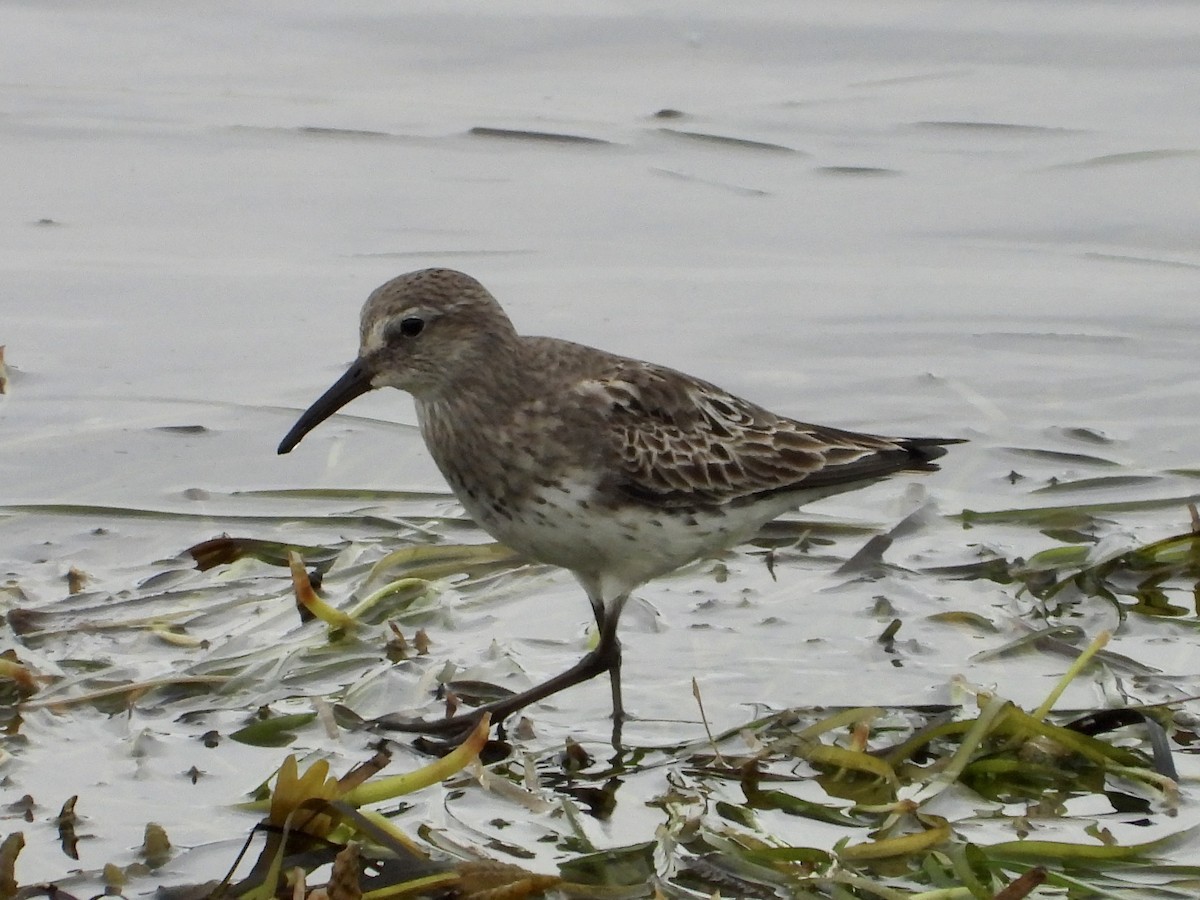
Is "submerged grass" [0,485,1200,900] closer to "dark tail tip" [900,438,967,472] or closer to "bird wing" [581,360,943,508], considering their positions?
"dark tail tip" [900,438,967,472]

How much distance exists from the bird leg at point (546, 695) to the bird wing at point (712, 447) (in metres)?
0.43

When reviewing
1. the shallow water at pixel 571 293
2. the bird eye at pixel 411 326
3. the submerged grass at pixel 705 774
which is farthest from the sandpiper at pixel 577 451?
the submerged grass at pixel 705 774

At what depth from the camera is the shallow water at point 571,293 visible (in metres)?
5.86

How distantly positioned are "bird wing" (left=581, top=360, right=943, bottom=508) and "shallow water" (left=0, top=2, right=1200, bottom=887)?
41 centimetres

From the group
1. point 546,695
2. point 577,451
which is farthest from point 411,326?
A: point 546,695

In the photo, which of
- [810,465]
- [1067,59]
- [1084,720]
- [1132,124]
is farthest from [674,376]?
[1067,59]

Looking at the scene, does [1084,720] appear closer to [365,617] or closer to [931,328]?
[365,617]

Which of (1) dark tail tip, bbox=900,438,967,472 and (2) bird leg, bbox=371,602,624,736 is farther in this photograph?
(1) dark tail tip, bbox=900,438,967,472

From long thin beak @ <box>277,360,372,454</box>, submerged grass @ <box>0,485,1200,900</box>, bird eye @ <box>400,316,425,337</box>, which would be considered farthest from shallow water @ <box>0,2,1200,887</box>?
bird eye @ <box>400,316,425,337</box>

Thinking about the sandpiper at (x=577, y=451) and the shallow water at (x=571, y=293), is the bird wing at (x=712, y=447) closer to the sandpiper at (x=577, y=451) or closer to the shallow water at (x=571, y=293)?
the sandpiper at (x=577, y=451)

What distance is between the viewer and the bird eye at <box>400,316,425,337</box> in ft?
19.4

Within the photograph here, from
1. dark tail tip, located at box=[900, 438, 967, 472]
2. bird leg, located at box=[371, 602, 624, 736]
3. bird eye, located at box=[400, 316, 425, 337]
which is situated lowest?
bird leg, located at box=[371, 602, 624, 736]

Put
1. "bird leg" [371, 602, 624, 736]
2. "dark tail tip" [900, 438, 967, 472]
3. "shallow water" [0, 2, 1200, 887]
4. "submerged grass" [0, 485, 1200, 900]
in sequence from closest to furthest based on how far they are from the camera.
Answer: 1. "submerged grass" [0, 485, 1200, 900]
2. "bird leg" [371, 602, 624, 736]
3. "shallow water" [0, 2, 1200, 887]
4. "dark tail tip" [900, 438, 967, 472]

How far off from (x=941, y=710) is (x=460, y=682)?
1.36m
